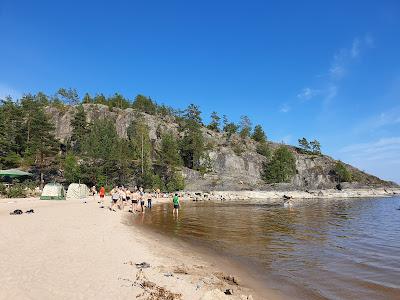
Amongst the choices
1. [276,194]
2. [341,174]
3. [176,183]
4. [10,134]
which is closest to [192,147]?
[176,183]

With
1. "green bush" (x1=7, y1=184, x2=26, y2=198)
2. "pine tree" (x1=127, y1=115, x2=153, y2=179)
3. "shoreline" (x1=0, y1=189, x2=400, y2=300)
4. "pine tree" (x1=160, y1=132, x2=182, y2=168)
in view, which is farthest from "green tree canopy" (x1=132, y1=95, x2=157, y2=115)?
"shoreline" (x1=0, y1=189, x2=400, y2=300)

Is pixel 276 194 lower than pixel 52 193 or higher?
higher

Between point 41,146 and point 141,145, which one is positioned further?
point 141,145

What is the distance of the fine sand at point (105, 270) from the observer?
7.90m

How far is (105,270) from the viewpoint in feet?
32.2

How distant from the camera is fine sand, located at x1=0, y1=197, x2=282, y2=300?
25.9 feet

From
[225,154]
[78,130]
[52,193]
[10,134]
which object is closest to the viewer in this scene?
[52,193]

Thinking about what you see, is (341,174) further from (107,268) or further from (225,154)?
(107,268)

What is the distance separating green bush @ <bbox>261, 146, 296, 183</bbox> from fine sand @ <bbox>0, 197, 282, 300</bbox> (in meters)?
96.8

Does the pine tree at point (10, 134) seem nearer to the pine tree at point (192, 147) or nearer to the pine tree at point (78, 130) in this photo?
the pine tree at point (78, 130)

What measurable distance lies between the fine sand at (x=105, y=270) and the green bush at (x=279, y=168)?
318 ft

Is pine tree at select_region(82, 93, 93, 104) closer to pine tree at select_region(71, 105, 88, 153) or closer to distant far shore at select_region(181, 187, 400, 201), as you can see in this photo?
pine tree at select_region(71, 105, 88, 153)

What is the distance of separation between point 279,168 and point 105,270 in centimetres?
10554

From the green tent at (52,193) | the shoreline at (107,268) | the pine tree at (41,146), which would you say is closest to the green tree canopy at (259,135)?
the pine tree at (41,146)
